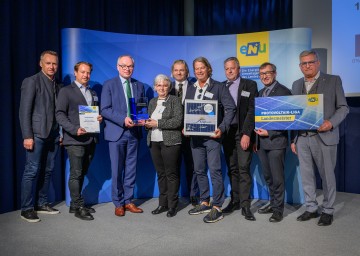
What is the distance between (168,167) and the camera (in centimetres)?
377

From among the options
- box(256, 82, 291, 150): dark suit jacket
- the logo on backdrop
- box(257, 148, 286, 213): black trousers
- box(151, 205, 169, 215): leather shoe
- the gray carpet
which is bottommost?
the gray carpet

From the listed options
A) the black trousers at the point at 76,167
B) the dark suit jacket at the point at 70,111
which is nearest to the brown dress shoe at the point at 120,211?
the black trousers at the point at 76,167

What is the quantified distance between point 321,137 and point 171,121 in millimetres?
1388

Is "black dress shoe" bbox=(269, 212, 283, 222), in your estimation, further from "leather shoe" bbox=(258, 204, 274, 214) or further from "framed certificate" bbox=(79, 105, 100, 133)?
"framed certificate" bbox=(79, 105, 100, 133)

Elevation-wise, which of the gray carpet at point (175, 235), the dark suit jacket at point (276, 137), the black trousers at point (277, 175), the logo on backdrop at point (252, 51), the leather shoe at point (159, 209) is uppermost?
the logo on backdrop at point (252, 51)

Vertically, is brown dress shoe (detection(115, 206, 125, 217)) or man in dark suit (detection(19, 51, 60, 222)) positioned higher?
man in dark suit (detection(19, 51, 60, 222))

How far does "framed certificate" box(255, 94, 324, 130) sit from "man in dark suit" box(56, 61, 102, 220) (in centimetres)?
157

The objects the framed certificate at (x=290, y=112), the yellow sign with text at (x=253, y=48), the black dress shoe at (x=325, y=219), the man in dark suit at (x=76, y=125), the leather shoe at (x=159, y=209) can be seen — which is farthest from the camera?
the yellow sign with text at (x=253, y=48)

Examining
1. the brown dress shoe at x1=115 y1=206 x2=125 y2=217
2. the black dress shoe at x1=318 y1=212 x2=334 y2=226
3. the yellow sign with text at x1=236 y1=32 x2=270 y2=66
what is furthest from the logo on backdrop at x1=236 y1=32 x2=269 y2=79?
the brown dress shoe at x1=115 y1=206 x2=125 y2=217

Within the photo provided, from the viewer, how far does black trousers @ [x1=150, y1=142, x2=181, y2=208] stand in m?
3.73

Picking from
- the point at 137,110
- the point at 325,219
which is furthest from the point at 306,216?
the point at 137,110

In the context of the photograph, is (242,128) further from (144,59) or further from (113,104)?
(144,59)

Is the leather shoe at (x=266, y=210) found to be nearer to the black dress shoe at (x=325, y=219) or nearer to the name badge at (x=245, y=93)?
the black dress shoe at (x=325, y=219)

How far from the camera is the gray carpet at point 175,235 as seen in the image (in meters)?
2.87
